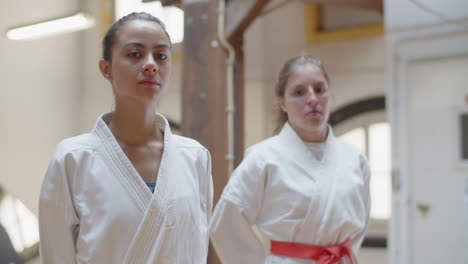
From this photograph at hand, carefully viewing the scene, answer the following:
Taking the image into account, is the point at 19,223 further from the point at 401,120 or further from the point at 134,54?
the point at 401,120

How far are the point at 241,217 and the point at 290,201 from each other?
185mm

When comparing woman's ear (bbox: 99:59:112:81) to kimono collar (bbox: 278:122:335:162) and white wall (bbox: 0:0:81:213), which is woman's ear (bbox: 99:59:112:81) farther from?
white wall (bbox: 0:0:81:213)

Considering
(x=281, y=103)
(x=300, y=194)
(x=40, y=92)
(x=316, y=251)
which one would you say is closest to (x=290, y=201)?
(x=300, y=194)

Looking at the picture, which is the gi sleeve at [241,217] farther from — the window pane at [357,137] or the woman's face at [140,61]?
the window pane at [357,137]

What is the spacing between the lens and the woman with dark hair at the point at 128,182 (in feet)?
3.59

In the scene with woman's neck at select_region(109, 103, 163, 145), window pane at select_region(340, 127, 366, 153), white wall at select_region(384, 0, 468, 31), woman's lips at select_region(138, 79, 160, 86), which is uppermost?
white wall at select_region(384, 0, 468, 31)

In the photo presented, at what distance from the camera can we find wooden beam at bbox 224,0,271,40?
2.99 meters

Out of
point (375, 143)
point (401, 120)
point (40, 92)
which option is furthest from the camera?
point (40, 92)

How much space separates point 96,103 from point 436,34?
3711 millimetres

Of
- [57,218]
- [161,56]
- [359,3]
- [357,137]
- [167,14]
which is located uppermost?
[167,14]

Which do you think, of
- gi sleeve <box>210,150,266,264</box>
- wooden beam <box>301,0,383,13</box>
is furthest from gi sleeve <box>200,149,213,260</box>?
wooden beam <box>301,0,383,13</box>

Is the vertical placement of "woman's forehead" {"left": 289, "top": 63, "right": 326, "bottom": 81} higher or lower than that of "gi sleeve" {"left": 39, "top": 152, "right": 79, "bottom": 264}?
higher

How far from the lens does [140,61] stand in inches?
45.2

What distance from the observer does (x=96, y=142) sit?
116 cm
